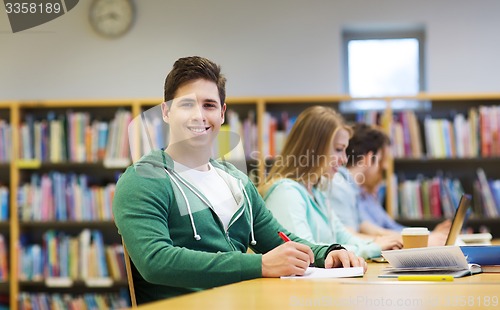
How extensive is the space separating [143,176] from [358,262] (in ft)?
1.92

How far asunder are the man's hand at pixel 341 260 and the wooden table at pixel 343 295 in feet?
0.92

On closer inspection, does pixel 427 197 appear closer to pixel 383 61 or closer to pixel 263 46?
pixel 383 61

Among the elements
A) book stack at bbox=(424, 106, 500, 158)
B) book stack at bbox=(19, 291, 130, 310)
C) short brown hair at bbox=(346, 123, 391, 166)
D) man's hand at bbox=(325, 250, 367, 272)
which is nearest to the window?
book stack at bbox=(424, 106, 500, 158)

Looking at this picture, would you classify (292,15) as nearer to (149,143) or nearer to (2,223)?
(2,223)

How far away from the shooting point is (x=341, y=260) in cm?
186

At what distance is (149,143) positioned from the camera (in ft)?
6.85

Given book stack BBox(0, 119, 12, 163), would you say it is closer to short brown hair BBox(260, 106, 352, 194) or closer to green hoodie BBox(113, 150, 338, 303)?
short brown hair BBox(260, 106, 352, 194)

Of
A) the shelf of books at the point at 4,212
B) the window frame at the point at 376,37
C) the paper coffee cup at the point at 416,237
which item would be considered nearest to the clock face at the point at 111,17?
the shelf of books at the point at 4,212

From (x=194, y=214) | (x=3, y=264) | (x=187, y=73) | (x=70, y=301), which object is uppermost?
(x=187, y=73)

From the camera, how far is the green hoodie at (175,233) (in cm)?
157

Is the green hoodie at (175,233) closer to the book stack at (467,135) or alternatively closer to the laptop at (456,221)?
the laptop at (456,221)

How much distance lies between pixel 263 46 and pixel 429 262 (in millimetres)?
3652

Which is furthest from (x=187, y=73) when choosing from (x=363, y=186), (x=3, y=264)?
(x=3, y=264)

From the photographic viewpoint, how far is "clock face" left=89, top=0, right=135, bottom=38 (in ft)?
17.3
